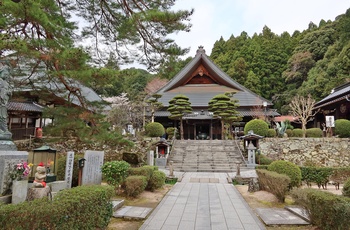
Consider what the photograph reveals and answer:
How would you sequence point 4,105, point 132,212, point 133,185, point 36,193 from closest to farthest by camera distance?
point 36,193
point 4,105
point 132,212
point 133,185

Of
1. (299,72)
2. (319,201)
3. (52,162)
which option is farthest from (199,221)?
(299,72)

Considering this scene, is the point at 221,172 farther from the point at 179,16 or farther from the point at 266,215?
the point at 179,16

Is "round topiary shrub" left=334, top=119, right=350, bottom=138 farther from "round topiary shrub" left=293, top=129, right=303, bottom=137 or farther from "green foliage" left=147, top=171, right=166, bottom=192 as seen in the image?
"green foliage" left=147, top=171, right=166, bottom=192

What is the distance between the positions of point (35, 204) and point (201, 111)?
21.8 metres

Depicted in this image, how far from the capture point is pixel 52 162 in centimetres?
529

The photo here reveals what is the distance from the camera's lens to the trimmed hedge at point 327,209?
10.5 feet

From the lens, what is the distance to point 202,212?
532 cm

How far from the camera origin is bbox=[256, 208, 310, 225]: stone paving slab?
451cm

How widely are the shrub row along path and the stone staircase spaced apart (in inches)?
239

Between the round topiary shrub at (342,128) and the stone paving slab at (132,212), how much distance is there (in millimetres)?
14970

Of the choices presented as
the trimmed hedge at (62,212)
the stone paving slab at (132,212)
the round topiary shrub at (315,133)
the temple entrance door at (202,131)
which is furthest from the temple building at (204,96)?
the trimmed hedge at (62,212)

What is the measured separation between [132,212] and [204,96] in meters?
21.3

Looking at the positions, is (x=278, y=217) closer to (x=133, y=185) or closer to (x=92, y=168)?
(x=133, y=185)

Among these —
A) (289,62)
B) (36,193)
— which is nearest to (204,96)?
(289,62)
